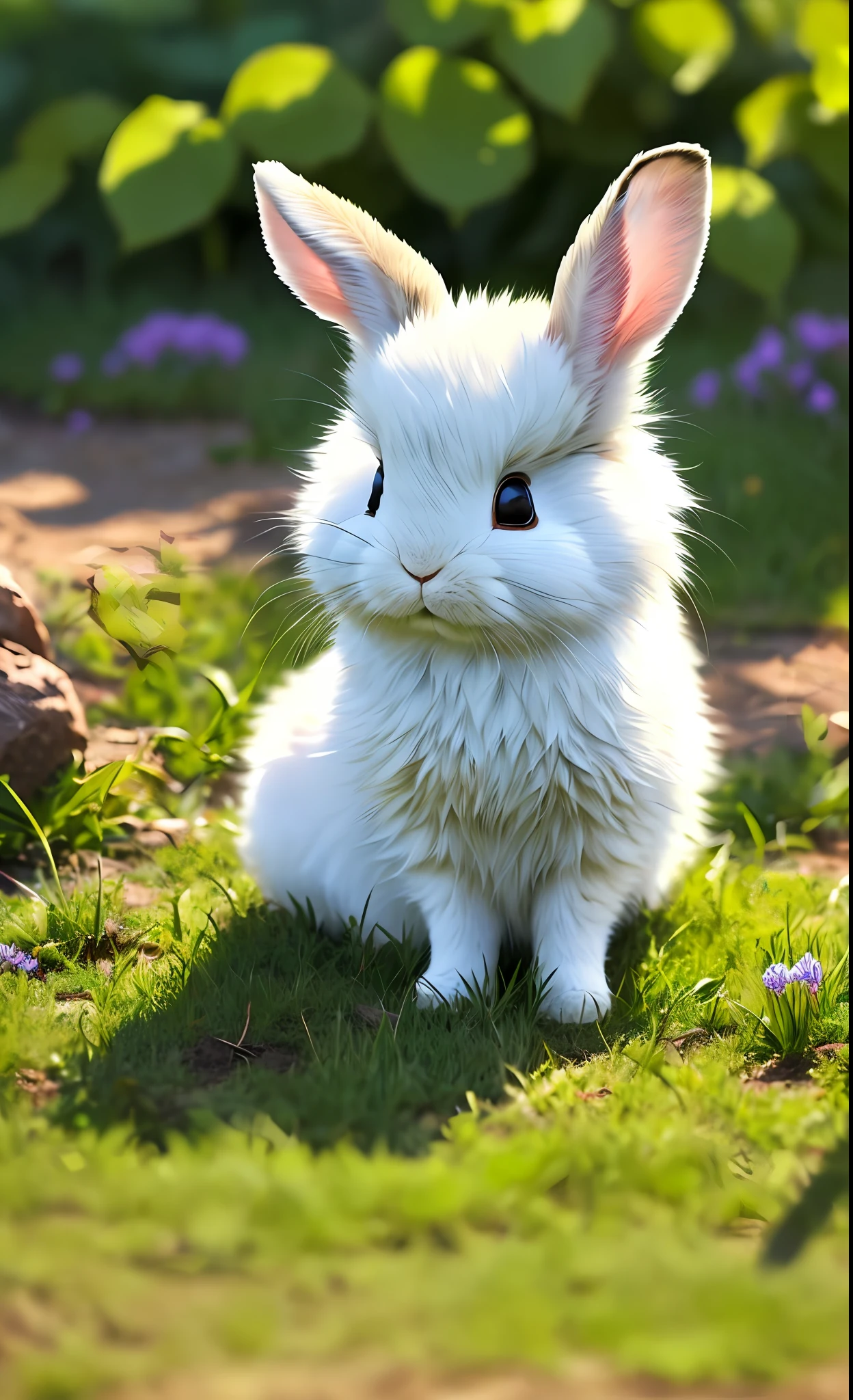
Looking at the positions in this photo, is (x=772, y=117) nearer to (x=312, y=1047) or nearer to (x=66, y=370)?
(x=66, y=370)

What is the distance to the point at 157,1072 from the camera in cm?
244

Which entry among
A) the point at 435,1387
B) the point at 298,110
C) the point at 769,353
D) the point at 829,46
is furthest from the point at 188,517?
the point at 435,1387

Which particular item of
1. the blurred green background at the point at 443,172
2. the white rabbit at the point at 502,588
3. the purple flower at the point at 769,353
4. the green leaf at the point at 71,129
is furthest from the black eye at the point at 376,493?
the green leaf at the point at 71,129

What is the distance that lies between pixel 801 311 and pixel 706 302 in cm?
52

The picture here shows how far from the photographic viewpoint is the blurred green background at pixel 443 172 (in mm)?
6496

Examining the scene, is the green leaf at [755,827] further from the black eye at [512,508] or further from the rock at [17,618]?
the rock at [17,618]

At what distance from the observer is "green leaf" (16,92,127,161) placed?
7867mm

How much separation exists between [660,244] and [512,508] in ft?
1.96

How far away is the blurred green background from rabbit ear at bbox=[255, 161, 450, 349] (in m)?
2.87

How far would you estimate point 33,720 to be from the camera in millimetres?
3537

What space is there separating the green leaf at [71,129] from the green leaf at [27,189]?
2.9 inches

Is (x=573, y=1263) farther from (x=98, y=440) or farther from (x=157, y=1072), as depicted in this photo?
(x=98, y=440)

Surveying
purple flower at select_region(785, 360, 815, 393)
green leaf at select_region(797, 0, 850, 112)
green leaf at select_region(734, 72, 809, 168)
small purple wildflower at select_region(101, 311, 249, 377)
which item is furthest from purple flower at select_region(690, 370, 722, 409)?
small purple wildflower at select_region(101, 311, 249, 377)

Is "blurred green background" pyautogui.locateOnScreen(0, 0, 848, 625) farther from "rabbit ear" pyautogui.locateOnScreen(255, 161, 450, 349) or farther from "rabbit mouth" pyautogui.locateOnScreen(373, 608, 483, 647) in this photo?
"rabbit mouth" pyautogui.locateOnScreen(373, 608, 483, 647)
